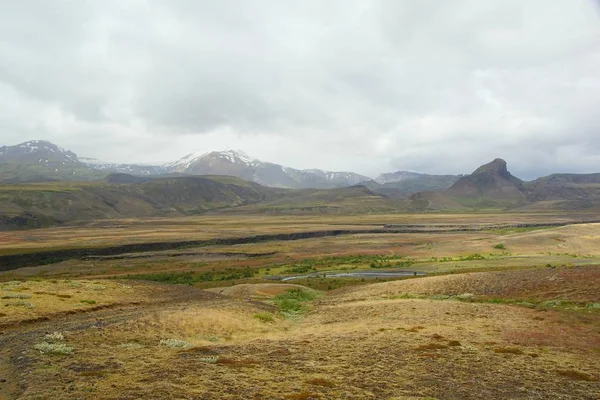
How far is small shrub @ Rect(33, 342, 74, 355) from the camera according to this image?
20.7 m

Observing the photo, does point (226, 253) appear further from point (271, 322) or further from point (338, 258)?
point (271, 322)

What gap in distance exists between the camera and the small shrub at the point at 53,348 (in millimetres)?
20703

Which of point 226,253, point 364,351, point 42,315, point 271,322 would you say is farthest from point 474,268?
point 226,253

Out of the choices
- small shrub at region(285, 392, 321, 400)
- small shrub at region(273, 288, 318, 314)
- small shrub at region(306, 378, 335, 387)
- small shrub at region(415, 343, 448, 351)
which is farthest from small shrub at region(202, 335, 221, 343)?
small shrub at region(273, 288, 318, 314)

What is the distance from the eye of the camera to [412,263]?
300 feet

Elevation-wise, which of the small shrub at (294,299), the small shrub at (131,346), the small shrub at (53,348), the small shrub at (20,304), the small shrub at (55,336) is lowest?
the small shrub at (294,299)

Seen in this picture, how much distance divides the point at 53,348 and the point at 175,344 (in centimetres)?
623

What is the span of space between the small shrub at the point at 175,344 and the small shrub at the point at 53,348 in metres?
5.00

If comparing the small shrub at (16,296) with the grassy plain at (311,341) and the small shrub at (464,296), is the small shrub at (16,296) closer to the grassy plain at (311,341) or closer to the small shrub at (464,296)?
the grassy plain at (311,341)

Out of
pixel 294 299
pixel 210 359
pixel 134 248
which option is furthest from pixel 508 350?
pixel 134 248

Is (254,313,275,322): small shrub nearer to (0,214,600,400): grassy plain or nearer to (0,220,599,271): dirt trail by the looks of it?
(0,214,600,400): grassy plain

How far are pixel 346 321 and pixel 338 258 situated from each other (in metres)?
73.5

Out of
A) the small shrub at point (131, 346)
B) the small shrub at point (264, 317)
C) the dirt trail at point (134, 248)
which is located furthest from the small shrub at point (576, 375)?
the dirt trail at point (134, 248)

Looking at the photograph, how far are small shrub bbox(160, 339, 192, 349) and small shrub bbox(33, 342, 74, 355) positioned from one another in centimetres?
500
